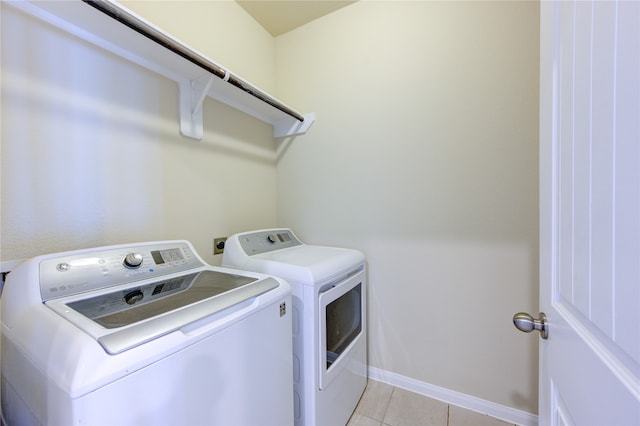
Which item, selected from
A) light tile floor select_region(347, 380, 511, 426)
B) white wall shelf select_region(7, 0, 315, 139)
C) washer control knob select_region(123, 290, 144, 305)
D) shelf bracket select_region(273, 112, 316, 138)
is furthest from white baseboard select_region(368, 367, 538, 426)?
white wall shelf select_region(7, 0, 315, 139)

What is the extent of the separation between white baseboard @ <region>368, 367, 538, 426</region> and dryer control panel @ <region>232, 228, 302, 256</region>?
112 centimetres

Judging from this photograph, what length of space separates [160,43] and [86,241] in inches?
35.7

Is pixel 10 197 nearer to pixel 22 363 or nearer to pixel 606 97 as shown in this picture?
pixel 22 363

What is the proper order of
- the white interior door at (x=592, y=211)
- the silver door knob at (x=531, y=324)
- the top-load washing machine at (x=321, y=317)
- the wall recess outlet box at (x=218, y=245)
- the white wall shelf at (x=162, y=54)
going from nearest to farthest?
the white interior door at (x=592, y=211) → the silver door knob at (x=531, y=324) → the white wall shelf at (x=162, y=54) → the top-load washing machine at (x=321, y=317) → the wall recess outlet box at (x=218, y=245)

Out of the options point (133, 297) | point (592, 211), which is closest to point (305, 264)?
point (133, 297)

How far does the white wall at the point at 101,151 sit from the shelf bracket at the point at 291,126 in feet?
1.36

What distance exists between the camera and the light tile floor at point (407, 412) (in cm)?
141

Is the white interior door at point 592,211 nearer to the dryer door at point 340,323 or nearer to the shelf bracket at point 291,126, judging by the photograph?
the dryer door at point 340,323

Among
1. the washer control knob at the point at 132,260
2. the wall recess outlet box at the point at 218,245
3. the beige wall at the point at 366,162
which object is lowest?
the wall recess outlet box at the point at 218,245

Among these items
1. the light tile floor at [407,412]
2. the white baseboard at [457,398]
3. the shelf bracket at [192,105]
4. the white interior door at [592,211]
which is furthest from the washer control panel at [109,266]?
the white baseboard at [457,398]

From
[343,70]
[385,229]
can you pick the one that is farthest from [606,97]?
[343,70]

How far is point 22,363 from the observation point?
632 mm

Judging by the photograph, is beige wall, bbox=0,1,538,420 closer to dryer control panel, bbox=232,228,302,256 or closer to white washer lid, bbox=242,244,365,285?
dryer control panel, bbox=232,228,302,256

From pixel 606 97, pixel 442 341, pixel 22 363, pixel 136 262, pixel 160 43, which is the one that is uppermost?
pixel 160 43
